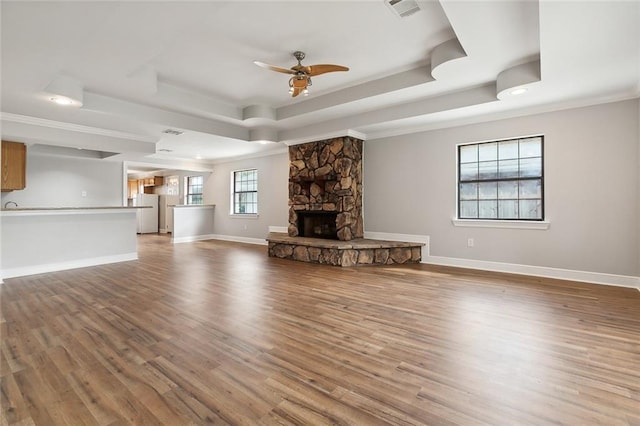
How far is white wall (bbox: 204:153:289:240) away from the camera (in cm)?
764

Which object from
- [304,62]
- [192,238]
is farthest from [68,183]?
[304,62]

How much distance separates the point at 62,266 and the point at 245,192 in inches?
178

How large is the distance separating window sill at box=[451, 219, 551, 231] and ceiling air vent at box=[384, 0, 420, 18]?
11.1 feet

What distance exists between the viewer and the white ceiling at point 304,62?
93.8 inches

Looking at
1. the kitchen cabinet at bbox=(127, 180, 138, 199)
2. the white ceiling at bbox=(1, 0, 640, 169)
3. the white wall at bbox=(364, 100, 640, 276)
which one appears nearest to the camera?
the white ceiling at bbox=(1, 0, 640, 169)

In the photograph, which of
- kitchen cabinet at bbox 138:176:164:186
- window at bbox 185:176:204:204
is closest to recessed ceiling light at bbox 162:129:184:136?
window at bbox 185:176:204:204

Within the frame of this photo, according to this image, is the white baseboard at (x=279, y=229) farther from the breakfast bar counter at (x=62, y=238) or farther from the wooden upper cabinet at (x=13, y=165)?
the wooden upper cabinet at (x=13, y=165)

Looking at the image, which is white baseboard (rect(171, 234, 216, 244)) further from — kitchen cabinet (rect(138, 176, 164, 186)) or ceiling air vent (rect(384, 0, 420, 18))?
ceiling air vent (rect(384, 0, 420, 18))

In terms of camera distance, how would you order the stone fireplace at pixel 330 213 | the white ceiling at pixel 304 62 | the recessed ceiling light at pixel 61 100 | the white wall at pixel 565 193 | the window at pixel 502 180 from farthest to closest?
the stone fireplace at pixel 330 213 → the window at pixel 502 180 → the white wall at pixel 565 193 → the recessed ceiling light at pixel 61 100 → the white ceiling at pixel 304 62

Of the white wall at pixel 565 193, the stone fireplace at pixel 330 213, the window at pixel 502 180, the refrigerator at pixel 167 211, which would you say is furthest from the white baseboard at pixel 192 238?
the window at pixel 502 180

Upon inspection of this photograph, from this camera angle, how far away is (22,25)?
2.32 meters

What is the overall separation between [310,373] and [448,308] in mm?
1810

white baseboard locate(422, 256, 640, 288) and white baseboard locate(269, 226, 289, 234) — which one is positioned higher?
white baseboard locate(269, 226, 289, 234)

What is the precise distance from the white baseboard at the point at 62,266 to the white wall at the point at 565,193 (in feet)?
18.1
